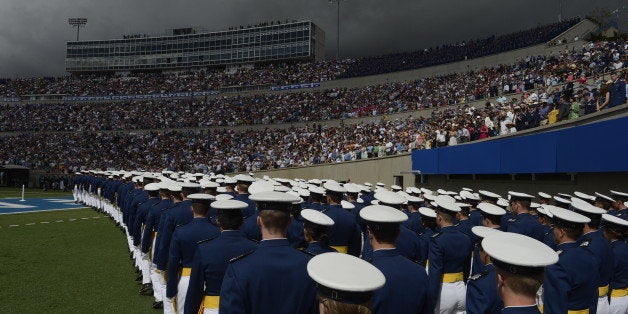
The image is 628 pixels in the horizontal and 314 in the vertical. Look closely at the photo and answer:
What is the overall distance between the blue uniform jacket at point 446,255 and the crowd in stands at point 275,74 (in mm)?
34392

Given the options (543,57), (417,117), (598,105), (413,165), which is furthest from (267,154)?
(598,105)

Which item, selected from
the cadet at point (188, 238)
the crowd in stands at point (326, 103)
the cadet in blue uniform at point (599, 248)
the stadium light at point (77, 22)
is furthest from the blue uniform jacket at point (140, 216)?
the stadium light at point (77, 22)

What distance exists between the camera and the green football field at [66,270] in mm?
7384

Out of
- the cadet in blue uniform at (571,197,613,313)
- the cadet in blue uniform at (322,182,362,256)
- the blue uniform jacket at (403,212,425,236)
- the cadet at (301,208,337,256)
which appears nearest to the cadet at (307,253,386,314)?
the cadet at (301,208,337,256)

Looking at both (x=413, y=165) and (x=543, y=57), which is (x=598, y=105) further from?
(x=543, y=57)

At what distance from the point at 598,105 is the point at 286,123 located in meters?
34.0

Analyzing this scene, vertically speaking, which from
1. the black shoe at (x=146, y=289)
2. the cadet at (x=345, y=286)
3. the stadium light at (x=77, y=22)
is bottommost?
the black shoe at (x=146, y=289)

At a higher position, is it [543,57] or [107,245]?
[543,57]

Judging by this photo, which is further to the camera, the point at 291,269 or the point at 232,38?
the point at 232,38

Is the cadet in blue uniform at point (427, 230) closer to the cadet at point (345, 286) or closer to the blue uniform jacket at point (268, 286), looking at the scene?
the blue uniform jacket at point (268, 286)

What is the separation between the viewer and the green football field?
7384 millimetres

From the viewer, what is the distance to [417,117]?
3212cm

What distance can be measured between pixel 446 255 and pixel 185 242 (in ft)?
10.5

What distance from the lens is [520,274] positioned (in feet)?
8.21
